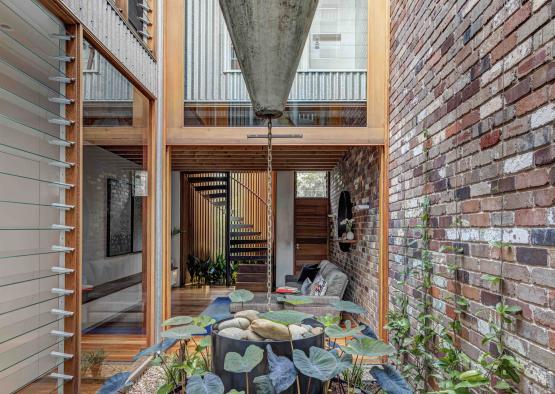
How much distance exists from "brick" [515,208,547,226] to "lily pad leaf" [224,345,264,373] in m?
1.13

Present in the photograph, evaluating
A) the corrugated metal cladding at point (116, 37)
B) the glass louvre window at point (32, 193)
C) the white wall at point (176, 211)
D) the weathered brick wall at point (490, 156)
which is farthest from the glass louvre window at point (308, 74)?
the white wall at point (176, 211)

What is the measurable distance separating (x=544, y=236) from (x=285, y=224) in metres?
6.38

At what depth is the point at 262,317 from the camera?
130 cm

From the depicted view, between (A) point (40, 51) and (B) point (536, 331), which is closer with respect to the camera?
(B) point (536, 331)

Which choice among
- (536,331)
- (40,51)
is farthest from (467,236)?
(40,51)

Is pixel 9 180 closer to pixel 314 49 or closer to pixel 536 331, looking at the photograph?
pixel 536 331

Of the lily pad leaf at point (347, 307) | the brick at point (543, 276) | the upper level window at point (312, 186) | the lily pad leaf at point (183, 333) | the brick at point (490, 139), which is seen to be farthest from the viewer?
the upper level window at point (312, 186)

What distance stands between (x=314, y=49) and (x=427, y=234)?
2.29 meters

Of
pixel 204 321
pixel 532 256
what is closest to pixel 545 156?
pixel 532 256

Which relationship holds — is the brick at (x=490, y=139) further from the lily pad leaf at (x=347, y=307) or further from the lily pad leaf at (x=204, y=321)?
the lily pad leaf at (x=204, y=321)

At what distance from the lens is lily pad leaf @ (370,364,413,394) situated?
3.78 feet

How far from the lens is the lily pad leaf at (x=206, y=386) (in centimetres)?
103

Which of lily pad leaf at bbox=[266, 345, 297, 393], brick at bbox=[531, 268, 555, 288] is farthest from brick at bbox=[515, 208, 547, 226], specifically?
lily pad leaf at bbox=[266, 345, 297, 393]

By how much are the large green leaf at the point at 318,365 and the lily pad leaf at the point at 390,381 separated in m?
0.15
